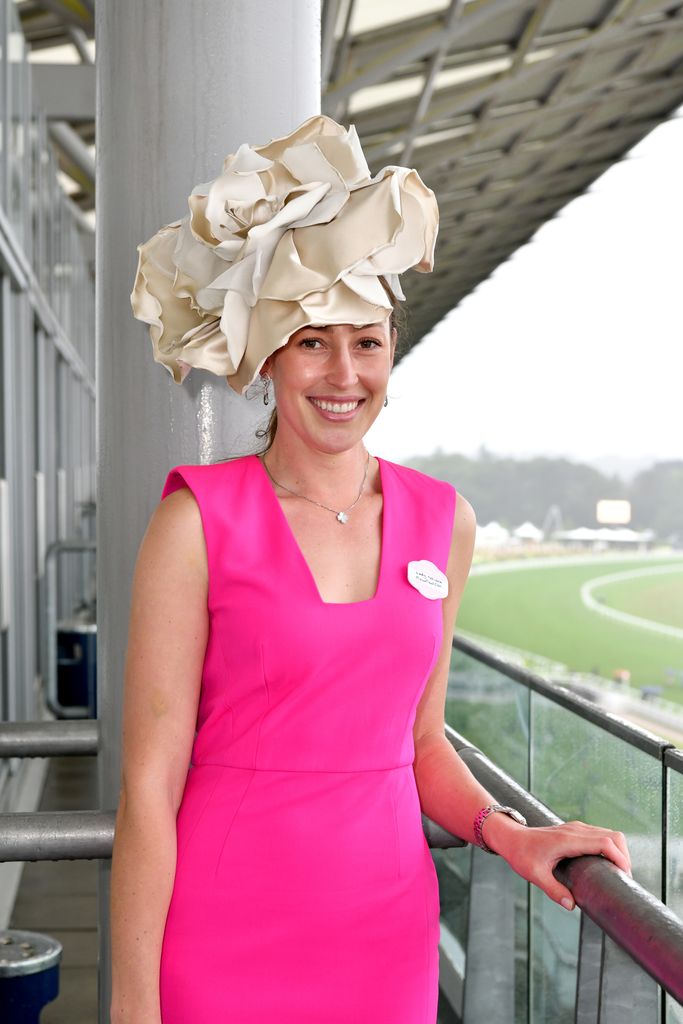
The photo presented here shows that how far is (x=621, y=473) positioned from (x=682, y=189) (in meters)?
4.50

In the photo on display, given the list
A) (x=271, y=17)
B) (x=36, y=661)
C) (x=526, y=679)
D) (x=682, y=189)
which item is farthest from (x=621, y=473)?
(x=271, y=17)

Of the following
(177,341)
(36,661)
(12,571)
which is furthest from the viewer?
(36,661)

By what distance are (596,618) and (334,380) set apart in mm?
25318

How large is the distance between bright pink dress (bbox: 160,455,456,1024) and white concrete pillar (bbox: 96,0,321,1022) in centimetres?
59

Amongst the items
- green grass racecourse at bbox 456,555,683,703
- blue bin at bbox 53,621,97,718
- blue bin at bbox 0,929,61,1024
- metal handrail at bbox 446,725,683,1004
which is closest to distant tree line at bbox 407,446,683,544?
green grass racecourse at bbox 456,555,683,703

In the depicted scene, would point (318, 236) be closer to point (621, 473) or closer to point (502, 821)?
point (502, 821)

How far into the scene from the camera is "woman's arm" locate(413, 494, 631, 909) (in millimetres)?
→ 1296

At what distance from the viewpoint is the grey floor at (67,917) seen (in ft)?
13.0

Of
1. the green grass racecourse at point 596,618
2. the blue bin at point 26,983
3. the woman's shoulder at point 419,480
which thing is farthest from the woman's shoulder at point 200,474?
the green grass racecourse at point 596,618

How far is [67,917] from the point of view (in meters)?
4.82

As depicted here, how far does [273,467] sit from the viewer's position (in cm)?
155

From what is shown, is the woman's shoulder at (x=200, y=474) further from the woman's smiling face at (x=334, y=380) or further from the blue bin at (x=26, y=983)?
the blue bin at (x=26, y=983)

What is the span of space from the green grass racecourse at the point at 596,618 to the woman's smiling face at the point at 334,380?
23238 mm

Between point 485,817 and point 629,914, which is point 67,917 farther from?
point 629,914
